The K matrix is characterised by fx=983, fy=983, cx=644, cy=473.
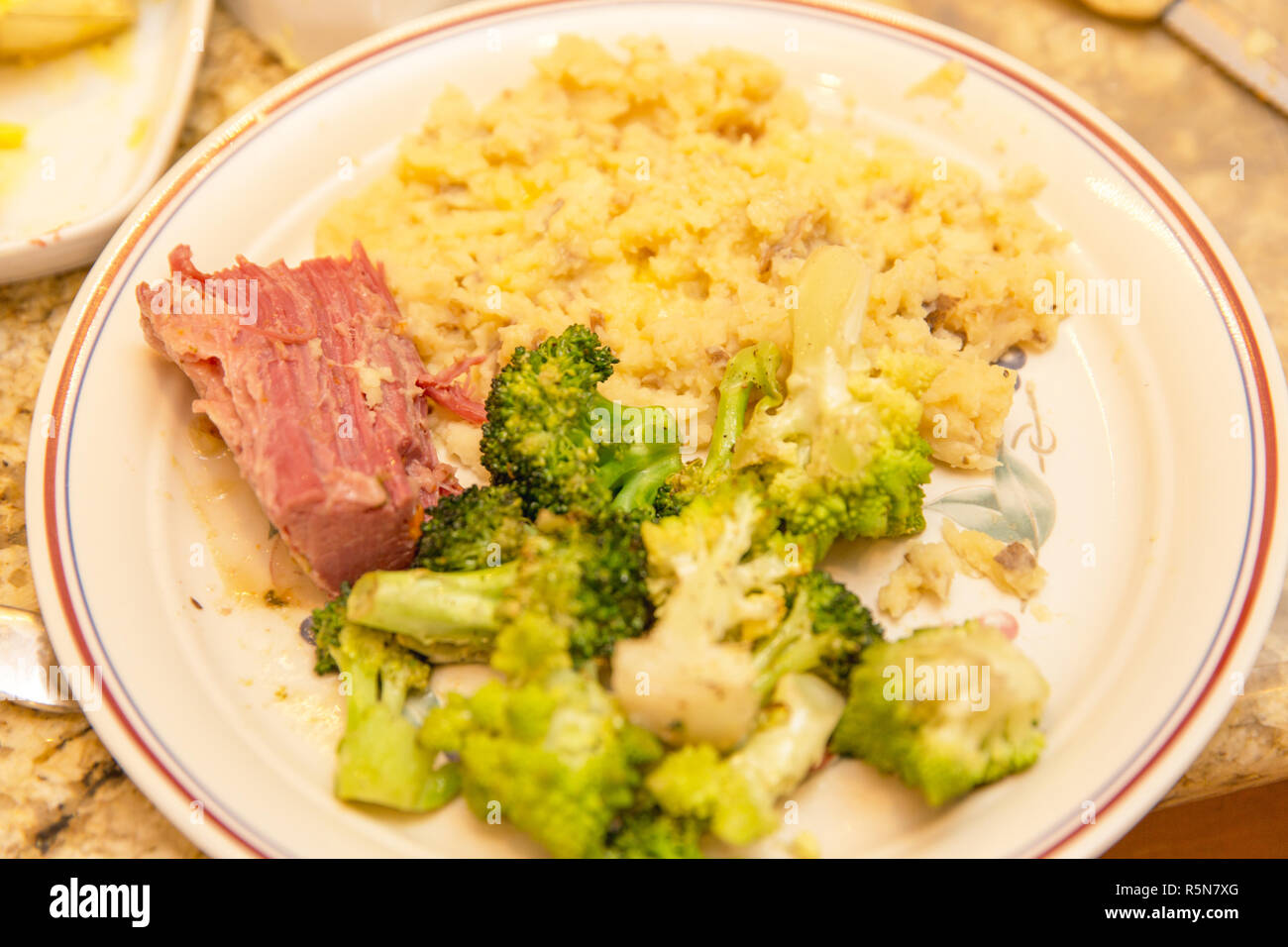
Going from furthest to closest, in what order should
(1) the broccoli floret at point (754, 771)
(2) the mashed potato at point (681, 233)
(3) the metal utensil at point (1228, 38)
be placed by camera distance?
(3) the metal utensil at point (1228, 38) → (2) the mashed potato at point (681, 233) → (1) the broccoli floret at point (754, 771)

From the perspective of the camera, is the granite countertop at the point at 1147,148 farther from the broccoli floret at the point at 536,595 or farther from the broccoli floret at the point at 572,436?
the broccoli floret at the point at 572,436

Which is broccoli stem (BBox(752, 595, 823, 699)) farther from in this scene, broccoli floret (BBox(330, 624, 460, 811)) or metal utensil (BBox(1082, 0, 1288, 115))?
metal utensil (BBox(1082, 0, 1288, 115))

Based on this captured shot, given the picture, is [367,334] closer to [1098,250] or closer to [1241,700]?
[1098,250]

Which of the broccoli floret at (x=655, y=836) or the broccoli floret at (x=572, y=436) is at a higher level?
the broccoli floret at (x=572, y=436)

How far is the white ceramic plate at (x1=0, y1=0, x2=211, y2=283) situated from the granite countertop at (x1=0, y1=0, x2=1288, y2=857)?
0.62ft

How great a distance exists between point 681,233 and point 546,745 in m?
1.83

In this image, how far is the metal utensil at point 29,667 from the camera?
110 inches

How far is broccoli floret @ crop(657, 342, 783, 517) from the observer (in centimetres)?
Answer: 290

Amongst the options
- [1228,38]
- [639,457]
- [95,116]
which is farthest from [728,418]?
[1228,38]

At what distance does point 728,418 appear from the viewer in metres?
3.04

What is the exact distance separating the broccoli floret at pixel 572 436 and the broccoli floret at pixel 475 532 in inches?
2.8

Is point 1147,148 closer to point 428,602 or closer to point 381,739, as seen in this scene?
point 428,602

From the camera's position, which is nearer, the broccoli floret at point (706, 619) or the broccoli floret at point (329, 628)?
the broccoli floret at point (706, 619)

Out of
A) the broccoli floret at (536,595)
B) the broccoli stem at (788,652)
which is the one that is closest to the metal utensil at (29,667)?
the broccoli floret at (536,595)
